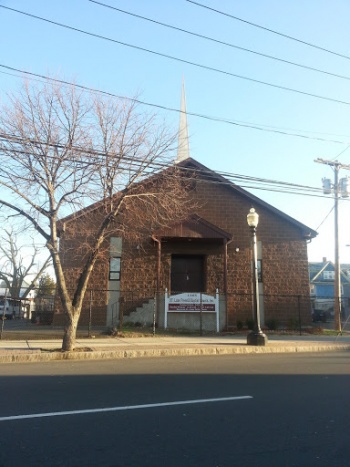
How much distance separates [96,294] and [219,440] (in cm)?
1653

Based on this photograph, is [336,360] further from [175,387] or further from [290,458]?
[290,458]

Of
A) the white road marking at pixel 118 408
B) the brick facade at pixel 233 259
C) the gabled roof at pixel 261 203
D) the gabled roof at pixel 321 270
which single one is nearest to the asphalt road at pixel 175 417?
the white road marking at pixel 118 408

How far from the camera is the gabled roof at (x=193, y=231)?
19344mm

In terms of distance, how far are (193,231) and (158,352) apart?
8618 millimetres

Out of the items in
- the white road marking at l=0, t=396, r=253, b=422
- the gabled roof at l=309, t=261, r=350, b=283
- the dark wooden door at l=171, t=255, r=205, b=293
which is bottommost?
the white road marking at l=0, t=396, r=253, b=422

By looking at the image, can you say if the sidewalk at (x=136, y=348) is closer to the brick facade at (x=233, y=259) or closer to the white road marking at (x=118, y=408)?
the white road marking at (x=118, y=408)

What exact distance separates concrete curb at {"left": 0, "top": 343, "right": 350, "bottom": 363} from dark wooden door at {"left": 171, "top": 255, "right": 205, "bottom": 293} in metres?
8.27

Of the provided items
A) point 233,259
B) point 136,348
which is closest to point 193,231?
point 233,259

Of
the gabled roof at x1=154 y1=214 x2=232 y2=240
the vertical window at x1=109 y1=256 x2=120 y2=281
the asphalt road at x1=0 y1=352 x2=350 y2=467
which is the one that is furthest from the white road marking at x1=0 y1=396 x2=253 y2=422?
the vertical window at x1=109 y1=256 x2=120 y2=281

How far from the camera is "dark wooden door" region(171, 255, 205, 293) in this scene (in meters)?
21.2

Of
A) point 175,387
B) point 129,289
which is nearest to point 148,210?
point 129,289

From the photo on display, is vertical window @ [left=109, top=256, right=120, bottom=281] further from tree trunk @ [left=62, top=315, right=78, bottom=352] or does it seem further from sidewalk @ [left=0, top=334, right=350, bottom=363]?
tree trunk @ [left=62, top=315, right=78, bottom=352]

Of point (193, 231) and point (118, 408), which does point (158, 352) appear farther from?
point (193, 231)

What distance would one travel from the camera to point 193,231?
64.2 ft
